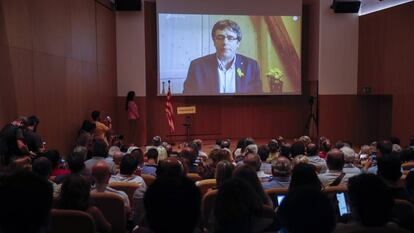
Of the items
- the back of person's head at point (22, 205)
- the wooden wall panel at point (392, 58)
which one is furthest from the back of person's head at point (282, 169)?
the wooden wall panel at point (392, 58)

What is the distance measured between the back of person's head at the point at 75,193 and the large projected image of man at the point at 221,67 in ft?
30.2

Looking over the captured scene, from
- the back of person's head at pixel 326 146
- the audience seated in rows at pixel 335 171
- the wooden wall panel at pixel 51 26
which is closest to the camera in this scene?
the audience seated in rows at pixel 335 171

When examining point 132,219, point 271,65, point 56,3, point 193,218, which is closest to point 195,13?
point 271,65

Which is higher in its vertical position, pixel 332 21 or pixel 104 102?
pixel 332 21

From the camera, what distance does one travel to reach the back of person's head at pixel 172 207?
156cm

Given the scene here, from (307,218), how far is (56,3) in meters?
7.18

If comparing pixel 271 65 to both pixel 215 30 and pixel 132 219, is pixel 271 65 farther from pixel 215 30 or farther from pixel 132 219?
pixel 132 219

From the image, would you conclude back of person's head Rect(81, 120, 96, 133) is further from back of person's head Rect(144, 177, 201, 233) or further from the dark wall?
back of person's head Rect(144, 177, 201, 233)

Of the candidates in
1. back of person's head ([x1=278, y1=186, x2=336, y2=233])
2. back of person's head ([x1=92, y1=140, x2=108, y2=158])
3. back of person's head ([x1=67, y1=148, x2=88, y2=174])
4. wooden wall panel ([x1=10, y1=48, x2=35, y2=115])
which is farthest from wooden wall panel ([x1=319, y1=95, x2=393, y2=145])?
back of person's head ([x1=278, y1=186, x2=336, y2=233])

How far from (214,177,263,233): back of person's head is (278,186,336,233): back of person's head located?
195 mm

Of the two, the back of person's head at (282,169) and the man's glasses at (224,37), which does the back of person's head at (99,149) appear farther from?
the man's glasses at (224,37)

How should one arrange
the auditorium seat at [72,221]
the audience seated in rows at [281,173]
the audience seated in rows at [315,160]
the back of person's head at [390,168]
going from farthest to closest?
the audience seated in rows at [315,160] → the audience seated in rows at [281,173] → the back of person's head at [390,168] → the auditorium seat at [72,221]

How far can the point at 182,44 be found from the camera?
11.7 metres

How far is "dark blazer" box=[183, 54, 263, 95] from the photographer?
38.6ft
